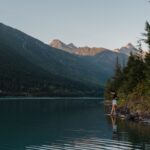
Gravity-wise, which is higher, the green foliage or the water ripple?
the green foliage

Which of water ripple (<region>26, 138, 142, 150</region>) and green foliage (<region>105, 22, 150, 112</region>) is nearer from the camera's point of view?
water ripple (<region>26, 138, 142, 150</region>)

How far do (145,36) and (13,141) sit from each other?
5223 centimetres

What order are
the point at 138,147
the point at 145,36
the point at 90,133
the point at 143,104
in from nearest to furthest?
the point at 138,147 < the point at 90,133 < the point at 143,104 < the point at 145,36

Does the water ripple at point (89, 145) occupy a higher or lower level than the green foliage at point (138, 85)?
lower

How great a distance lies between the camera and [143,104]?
8756cm

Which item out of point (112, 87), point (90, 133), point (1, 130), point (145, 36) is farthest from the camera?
point (112, 87)

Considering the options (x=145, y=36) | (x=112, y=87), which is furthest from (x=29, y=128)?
(x=112, y=87)

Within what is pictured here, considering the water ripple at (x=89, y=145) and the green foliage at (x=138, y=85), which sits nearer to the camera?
the water ripple at (x=89, y=145)

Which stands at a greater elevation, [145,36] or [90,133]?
[145,36]

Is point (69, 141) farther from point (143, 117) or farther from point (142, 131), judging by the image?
point (143, 117)

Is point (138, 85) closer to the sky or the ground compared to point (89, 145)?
closer to the sky

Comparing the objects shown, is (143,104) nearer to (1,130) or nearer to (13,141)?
(1,130)

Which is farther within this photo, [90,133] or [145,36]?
[145,36]

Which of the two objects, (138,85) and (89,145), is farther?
(138,85)
